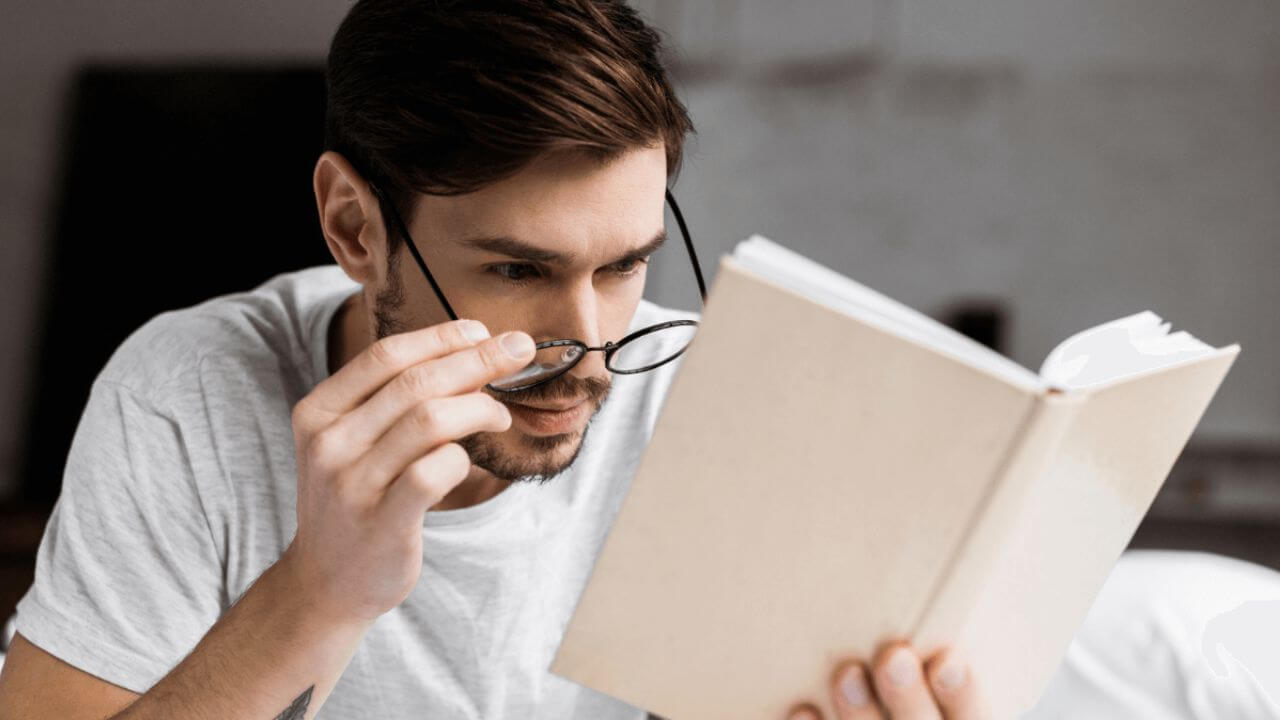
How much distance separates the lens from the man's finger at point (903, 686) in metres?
0.75

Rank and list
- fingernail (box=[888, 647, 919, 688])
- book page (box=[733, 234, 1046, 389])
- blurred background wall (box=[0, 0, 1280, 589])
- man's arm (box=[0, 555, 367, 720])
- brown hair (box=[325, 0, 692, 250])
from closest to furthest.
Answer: book page (box=[733, 234, 1046, 389]), fingernail (box=[888, 647, 919, 688]), man's arm (box=[0, 555, 367, 720]), brown hair (box=[325, 0, 692, 250]), blurred background wall (box=[0, 0, 1280, 589])

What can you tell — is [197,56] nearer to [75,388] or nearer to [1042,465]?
[75,388]

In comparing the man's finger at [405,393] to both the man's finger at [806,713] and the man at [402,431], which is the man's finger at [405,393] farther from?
the man's finger at [806,713]

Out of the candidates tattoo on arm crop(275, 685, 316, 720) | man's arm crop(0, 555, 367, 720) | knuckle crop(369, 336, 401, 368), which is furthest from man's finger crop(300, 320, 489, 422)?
tattoo on arm crop(275, 685, 316, 720)

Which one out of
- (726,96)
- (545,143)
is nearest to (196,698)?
(545,143)

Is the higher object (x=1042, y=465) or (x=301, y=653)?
(x=1042, y=465)

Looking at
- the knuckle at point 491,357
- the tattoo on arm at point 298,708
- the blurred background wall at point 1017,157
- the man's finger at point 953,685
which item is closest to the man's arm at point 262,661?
the tattoo on arm at point 298,708

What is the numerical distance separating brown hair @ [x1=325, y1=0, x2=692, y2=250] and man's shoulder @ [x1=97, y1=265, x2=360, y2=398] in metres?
0.25

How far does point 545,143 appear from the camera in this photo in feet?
3.12

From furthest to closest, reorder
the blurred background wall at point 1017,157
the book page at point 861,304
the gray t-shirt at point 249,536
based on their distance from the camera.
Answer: the blurred background wall at point 1017,157
the gray t-shirt at point 249,536
the book page at point 861,304

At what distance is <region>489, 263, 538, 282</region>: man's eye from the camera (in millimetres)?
999

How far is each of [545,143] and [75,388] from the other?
4.32ft

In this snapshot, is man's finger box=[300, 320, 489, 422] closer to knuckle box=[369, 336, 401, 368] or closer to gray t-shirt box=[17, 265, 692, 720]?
knuckle box=[369, 336, 401, 368]

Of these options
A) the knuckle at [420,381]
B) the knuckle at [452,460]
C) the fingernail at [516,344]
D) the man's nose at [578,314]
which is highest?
the fingernail at [516,344]
